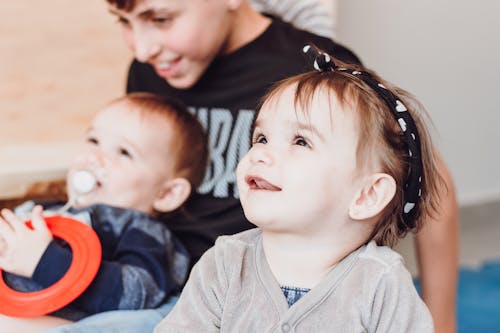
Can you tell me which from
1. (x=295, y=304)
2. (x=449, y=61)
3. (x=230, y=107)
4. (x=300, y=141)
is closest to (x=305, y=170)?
(x=300, y=141)

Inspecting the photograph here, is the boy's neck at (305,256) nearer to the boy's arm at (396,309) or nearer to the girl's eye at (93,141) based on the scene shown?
the boy's arm at (396,309)

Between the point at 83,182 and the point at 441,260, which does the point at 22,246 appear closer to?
the point at 83,182

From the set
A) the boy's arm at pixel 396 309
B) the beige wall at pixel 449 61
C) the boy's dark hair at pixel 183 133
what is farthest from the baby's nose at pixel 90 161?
the beige wall at pixel 449 61

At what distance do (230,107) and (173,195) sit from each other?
0.19 metres

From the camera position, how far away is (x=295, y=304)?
871 millimetres

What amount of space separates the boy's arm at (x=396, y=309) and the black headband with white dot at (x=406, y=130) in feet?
0.33

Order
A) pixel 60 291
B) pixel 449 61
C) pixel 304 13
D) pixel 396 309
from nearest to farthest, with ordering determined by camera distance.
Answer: pixel 396 309 < pixel 60 291 < pixel 304 13 < pixel 449 61

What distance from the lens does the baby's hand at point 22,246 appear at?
1.10 meters

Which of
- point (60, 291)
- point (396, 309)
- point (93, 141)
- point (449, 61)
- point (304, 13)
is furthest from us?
point (449, 61)

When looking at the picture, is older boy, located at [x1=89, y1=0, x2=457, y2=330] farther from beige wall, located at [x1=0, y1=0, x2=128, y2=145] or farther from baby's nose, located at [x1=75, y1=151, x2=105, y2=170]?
beige wall, located at [x1=0, y1=0, x2=128, y2=145]

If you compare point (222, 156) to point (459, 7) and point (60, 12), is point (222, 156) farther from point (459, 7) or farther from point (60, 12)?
point (459, 7)

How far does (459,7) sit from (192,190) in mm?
1156

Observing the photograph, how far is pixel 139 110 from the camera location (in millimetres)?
1333

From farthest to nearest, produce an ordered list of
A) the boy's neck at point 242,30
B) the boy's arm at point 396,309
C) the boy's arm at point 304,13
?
the boy's arm at point 304,13 → the boy's neck at point 242,30 → the boy's arm at point 396,309
